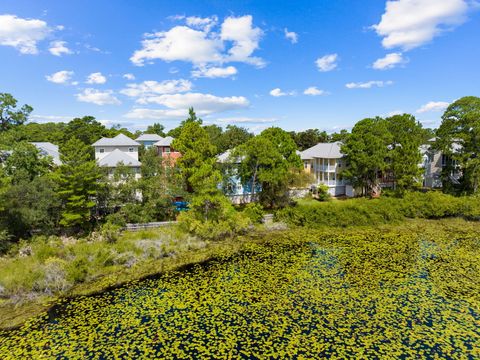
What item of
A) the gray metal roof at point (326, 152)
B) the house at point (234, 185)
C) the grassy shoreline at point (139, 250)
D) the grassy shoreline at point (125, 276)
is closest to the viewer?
the grassy shoreline at point (125, 276)

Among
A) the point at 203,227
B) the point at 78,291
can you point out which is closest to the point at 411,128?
the point at 203,227

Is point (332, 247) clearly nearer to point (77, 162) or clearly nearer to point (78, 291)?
point (78, 291)

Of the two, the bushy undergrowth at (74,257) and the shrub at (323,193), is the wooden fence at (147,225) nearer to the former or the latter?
the bushy undergrowth at (74,257)

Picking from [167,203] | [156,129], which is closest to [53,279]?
[167,203]

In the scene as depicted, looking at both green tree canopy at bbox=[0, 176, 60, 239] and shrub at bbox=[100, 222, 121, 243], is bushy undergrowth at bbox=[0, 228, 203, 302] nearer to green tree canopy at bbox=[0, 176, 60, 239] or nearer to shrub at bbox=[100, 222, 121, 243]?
shrub at bbox=[100, 222, 121, 243]

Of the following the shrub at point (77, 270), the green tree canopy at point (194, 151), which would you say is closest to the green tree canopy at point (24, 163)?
the shrub at point (77, 270)

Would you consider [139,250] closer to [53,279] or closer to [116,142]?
[53,279]

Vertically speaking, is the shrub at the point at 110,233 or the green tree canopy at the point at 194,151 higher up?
the green tree canopy at the point at 194,151
